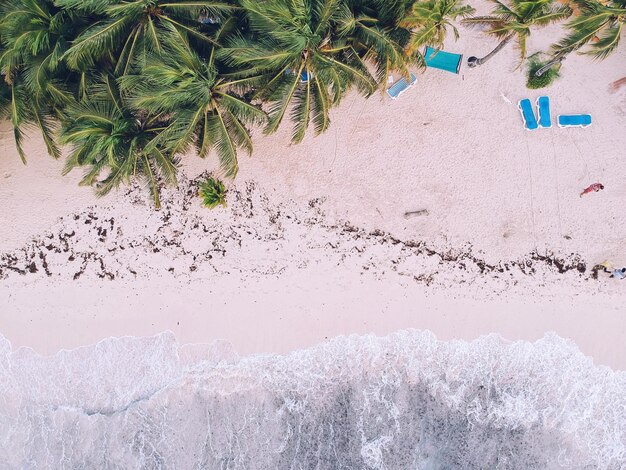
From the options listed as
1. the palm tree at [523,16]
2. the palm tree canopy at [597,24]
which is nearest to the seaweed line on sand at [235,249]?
the palm tree canopy at [597,24]

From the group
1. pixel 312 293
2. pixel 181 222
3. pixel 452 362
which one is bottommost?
pixel 452 362

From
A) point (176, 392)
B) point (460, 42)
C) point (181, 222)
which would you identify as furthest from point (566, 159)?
point (176, 392)

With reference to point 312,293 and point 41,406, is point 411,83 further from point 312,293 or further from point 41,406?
point 41,406

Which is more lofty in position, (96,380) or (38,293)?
(38,293)

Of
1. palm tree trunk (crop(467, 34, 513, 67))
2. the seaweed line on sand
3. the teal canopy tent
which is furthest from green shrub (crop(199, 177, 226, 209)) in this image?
palm tree trunk (crop(467, 34, 513, 67))

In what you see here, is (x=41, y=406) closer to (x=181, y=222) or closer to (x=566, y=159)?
(x=181, y=222)

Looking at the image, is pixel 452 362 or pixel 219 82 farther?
pixel 452 362

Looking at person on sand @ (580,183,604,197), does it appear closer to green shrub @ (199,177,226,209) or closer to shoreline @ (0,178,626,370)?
shoreline @ (0,178,626,370)
